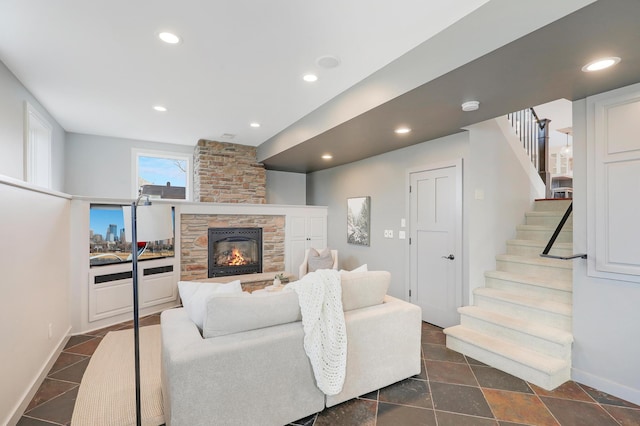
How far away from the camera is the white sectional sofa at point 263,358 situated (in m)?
1.70

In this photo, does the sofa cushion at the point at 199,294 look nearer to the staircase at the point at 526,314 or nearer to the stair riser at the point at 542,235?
the staircase at the point at 526,314

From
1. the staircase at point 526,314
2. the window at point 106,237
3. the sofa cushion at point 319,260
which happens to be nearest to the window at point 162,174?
the window at point 106,237

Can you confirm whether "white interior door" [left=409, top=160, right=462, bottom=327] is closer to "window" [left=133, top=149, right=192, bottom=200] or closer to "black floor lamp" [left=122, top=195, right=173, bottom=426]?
"black floor lamp" [left=122, top=195, right=173, bottom=426]

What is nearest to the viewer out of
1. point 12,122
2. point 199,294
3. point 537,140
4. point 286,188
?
point 199,294

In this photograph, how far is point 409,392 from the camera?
95.0 inches

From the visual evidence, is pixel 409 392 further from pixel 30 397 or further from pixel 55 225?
pixel 55 225

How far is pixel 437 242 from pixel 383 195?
121cm

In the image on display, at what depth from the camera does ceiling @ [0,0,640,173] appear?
181cm

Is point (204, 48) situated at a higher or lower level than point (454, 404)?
higher

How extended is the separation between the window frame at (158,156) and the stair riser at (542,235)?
17.4 ft

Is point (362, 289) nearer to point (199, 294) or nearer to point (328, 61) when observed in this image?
point (199, 294)

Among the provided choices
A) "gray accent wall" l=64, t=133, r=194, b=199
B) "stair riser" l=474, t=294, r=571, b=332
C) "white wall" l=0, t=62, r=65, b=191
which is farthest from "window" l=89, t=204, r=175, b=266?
"stair riser" l=474, t=294, r=571, b=332

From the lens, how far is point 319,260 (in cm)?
526

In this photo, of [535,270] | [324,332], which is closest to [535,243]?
[535,270]
